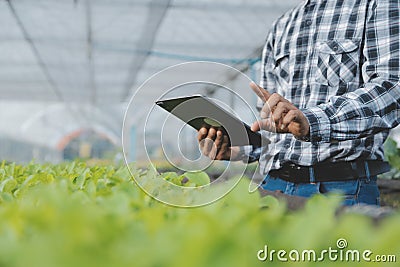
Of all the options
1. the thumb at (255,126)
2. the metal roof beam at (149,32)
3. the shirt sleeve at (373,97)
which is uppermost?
the metal roof beam at (149,32)

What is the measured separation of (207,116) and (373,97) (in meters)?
0.71

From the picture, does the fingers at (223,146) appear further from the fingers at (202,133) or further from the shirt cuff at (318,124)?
the shirt cuff at (318,124)

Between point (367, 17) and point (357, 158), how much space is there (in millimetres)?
513

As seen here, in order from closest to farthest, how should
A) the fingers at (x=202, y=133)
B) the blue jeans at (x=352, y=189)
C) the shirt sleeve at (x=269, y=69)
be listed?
the fingers at (x=202, y=133) → the blue jeans at (x=352, y=189) → the shirt sleeve at (x=269, y=69)

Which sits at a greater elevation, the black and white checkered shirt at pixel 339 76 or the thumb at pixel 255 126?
the black and white checkered shirt at pixel 339 76

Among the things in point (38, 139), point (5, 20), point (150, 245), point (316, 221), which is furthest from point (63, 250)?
point (38, 139)

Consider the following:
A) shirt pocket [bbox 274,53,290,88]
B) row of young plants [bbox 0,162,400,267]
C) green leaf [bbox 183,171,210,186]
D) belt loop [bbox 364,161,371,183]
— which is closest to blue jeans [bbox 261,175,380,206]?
belt loop [bbox 364,161,371,183]

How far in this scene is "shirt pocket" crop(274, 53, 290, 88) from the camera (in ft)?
7.51

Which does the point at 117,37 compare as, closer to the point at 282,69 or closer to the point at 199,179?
the point at 282,69

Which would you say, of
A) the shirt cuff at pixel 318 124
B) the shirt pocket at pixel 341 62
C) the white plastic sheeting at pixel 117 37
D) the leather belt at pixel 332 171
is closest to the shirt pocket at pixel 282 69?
the shirt pocket at pixel 341 62

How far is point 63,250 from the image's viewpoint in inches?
16.4

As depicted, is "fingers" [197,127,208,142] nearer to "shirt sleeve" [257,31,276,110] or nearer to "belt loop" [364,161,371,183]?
"belt loop" [364,161,371,183]

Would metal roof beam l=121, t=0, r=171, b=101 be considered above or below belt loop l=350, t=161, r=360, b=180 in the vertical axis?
above

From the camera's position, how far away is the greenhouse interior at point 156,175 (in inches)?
19.2
